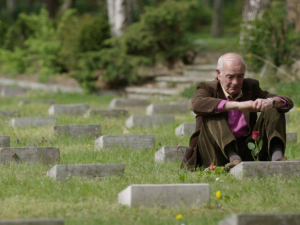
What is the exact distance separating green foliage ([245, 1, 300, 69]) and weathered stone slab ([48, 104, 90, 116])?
3.72 m

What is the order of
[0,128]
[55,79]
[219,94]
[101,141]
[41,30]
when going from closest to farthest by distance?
1. [219,94]
2. [101,141]
3. [0,128]
4. [55,79]
5. [41,30]

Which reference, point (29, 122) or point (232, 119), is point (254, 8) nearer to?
point (29, 122)

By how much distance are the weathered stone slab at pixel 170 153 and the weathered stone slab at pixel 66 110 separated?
15.6 ft

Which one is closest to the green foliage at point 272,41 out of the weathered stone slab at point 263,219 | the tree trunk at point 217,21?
the weathered stone slab at point 263,219

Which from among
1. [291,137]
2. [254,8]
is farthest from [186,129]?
[254,8]

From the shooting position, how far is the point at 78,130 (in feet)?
29.6

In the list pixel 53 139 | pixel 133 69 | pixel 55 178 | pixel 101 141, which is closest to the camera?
pixel 55 178

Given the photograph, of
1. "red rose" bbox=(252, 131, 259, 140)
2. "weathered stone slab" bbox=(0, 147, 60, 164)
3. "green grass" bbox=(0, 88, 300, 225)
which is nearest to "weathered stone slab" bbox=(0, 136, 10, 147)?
"green grass" bbox=(0, 88, 300, 225)

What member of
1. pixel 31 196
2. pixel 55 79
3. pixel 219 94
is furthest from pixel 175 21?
pixel 31 196

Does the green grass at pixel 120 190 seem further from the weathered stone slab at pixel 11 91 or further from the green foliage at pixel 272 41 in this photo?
the weathered stone slab at pixel 11 91

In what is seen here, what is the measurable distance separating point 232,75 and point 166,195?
1.68m

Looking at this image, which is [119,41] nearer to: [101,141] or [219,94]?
[101,141]

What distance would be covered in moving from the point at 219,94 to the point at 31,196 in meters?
2.10

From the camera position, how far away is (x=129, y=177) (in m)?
6.18
